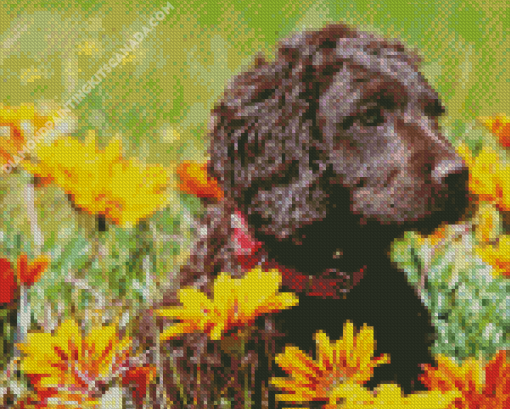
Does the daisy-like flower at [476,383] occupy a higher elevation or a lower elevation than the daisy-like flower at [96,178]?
lower

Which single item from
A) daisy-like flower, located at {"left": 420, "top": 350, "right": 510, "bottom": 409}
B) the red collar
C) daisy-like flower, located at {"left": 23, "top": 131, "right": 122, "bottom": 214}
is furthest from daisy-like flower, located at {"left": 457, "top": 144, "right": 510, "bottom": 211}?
daisy-like flower, located at {"left": 23, "top": 131, "right": 122, "bottom": 214}

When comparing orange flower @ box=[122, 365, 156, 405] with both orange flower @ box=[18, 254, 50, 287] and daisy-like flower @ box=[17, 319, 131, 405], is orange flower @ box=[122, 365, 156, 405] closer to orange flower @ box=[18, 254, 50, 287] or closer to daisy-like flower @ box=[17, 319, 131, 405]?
daisy-like flower @ box=[17, 319, 131, 405]

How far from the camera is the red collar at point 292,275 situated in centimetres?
198

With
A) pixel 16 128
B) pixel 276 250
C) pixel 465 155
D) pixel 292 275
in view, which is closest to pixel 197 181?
pixel 276 250

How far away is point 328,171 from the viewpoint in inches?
77.4

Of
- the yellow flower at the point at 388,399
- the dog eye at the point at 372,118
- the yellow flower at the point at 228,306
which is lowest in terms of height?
the yellow flower at the point at 388,399

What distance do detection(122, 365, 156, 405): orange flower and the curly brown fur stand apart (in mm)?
356

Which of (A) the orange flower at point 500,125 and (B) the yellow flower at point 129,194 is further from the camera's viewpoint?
(A) the orange flower at point 500,125

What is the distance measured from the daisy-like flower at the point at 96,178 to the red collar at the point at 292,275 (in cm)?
37

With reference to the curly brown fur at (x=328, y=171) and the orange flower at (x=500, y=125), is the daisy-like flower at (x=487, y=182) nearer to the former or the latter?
the curly brown fur at (x=328, y=171)

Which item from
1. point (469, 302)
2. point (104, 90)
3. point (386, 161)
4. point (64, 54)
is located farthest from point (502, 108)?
point (64, 54)

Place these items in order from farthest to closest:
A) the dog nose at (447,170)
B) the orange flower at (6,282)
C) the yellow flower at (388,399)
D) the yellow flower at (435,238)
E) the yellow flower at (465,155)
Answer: the yellow flower at (435,238)
the yellow flower at (465,155)
the dog nose at (447,170)
the orange flower at (6,282)
the yellow flower at (388,399)

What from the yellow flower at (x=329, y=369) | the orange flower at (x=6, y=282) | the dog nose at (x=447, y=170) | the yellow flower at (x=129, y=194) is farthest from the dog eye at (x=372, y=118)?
the orange flower at (x=6, y=282)

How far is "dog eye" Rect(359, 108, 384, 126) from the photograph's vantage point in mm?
1952
